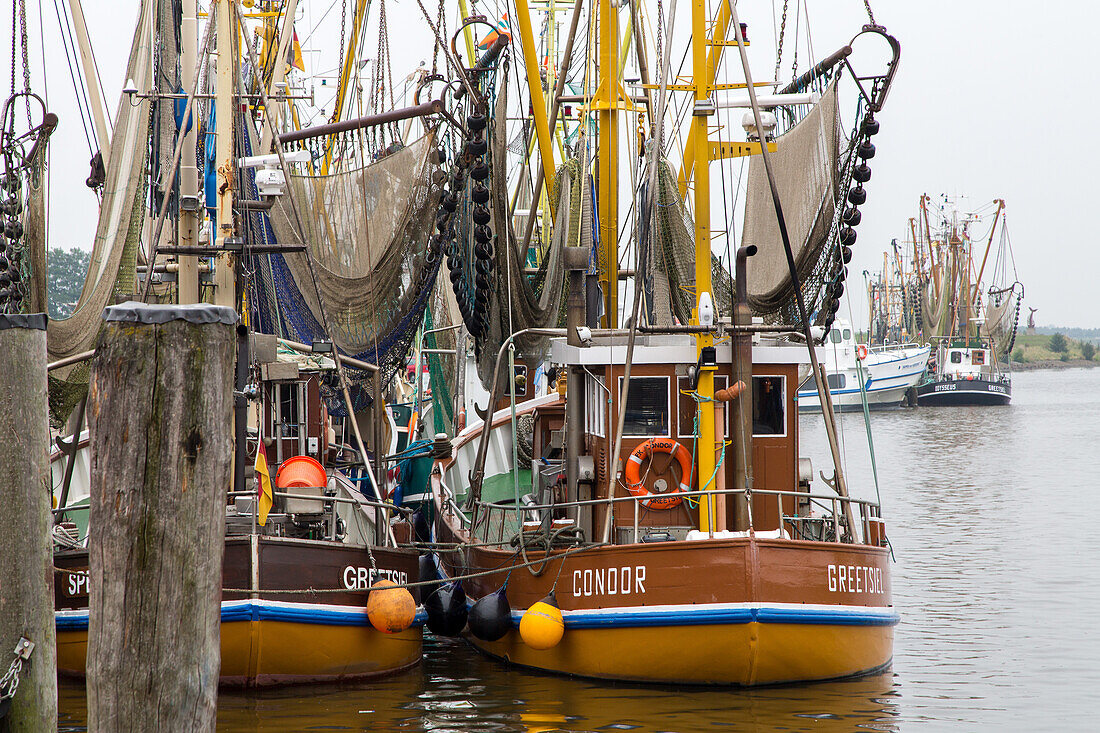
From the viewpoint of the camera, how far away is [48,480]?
752cm

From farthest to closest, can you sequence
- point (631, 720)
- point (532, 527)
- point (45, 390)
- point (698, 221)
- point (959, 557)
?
point (959, 557)
point (532, 527)
point (698, 221)
point (631, 720)
point (45, 390)

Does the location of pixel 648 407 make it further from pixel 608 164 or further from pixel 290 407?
pixel 290 407

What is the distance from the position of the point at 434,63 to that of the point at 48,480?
40.9ft

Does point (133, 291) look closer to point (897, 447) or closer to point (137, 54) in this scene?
point (137, 54)

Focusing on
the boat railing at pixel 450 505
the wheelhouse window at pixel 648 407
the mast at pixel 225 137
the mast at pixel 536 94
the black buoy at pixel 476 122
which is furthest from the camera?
the mast at pixel 536 94

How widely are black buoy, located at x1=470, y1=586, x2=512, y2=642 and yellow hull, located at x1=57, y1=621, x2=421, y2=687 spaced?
0.92 meters

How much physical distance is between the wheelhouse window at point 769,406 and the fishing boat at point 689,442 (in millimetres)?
24

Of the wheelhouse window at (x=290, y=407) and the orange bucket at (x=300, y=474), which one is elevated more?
the wheelhouse window at (x=290, y=407)

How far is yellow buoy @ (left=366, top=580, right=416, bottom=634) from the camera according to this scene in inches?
487

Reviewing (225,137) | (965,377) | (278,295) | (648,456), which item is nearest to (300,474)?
(278,295)

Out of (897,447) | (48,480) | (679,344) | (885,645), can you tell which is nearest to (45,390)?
(48,480)

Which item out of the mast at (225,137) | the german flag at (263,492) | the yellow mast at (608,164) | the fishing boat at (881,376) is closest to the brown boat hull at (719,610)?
the german flag at (263,492)

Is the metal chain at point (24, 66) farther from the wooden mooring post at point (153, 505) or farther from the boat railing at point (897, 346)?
the boat railing at point (897, 346)

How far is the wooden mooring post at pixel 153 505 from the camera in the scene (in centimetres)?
563
